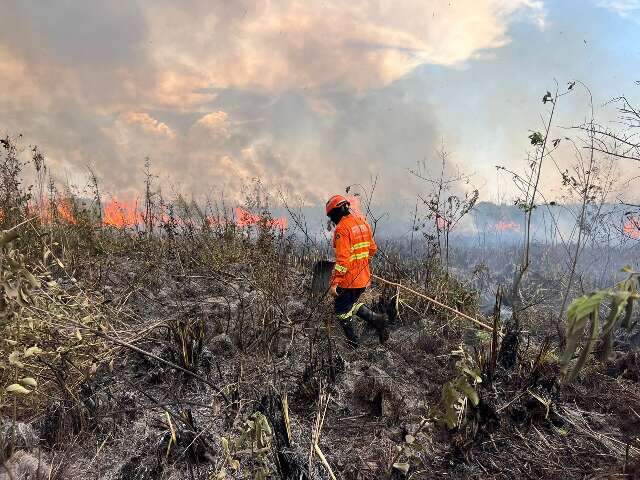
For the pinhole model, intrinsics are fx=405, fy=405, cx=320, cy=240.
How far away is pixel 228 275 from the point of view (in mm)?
6219

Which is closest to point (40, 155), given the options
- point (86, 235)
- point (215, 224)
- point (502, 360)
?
point (86, 235)

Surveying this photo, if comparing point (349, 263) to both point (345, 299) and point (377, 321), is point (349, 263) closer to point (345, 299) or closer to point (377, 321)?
point (345, 299)

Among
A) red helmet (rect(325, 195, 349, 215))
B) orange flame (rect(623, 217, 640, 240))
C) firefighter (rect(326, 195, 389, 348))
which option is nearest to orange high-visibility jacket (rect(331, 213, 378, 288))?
firefighter (rect(326, 195, 389, 348))

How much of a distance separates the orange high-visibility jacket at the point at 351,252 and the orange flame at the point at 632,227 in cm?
351

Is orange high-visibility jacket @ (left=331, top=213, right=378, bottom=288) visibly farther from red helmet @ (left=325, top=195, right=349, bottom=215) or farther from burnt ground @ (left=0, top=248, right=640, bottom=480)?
burnt ground @ (left=0, top=248, right=640, bottom=480)

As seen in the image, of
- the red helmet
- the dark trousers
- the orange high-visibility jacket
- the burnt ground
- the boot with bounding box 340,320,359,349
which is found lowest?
the burnt ground

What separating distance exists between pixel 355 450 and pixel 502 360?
65.6 inches

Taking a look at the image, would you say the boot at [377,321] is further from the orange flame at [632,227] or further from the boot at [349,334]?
the orange flame at [632,227]

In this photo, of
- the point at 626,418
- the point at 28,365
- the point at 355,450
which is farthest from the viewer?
the point at 626,418

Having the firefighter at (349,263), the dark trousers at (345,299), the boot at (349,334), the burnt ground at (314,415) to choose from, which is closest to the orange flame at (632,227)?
the burnt ground at (314,415)

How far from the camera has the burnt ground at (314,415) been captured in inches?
107

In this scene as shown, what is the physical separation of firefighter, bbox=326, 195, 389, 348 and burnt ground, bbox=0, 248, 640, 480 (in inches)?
Answer: 10.8

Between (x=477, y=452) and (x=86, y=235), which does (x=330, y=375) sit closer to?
(x=477, y=452)

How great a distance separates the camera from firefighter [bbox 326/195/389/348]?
479 cm
